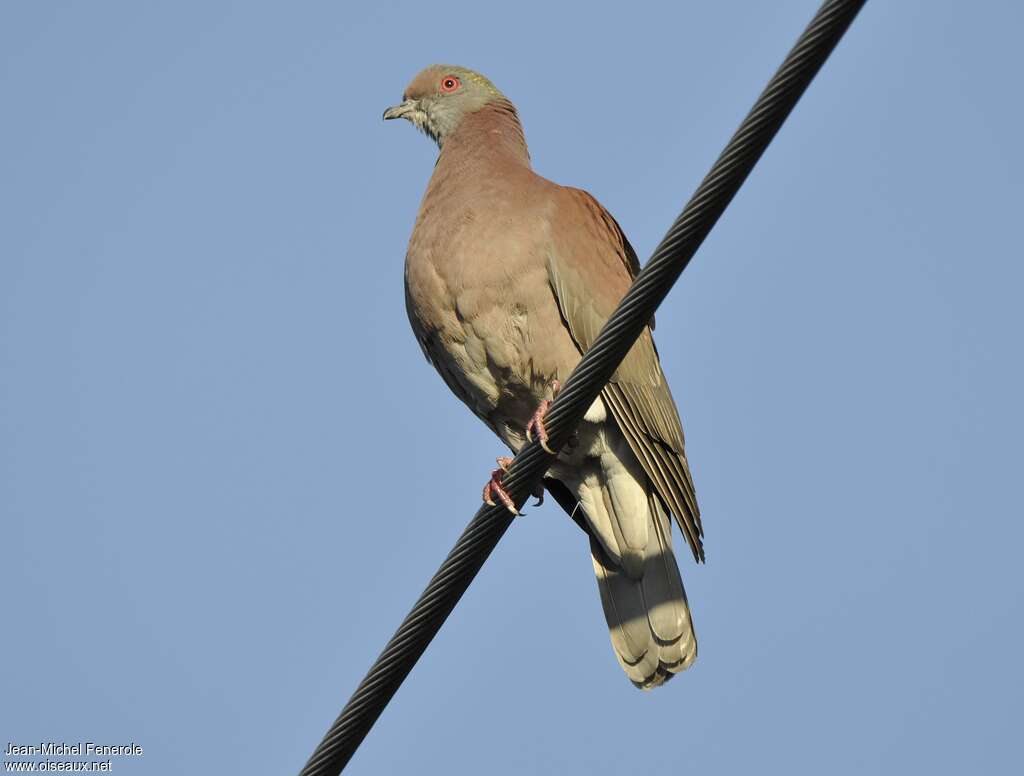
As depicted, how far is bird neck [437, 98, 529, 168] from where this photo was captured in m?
5.73

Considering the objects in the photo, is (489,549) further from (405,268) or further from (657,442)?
(405,268)

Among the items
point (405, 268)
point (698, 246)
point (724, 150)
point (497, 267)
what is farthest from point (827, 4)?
point (405, 268)

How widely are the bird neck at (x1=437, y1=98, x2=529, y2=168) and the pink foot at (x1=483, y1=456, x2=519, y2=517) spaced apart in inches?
55.8

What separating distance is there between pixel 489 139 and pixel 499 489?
2.51 metres

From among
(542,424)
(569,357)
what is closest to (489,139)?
(569,357)

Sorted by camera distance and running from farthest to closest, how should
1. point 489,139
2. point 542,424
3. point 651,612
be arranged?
point 489,139, point 651,612, point 542,424

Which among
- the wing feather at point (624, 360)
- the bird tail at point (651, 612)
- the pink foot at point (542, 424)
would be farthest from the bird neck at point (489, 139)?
the bird tail at point (651, 612)

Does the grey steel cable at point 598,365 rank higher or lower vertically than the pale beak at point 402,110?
lower

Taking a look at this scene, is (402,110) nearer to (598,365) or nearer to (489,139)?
(489,139)

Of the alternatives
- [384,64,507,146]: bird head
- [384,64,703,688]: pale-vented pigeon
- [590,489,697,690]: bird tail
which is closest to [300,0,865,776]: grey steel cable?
[384,64,703,688]: pale-vented pigeon

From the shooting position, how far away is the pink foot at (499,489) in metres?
3.62

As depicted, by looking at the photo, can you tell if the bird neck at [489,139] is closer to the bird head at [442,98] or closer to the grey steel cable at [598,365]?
the bird head at [442,98]

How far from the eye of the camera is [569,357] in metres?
5.02

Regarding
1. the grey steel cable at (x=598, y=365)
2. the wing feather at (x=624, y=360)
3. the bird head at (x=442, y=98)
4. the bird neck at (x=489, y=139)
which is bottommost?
the grey steel cable at (x=598, y=365)
